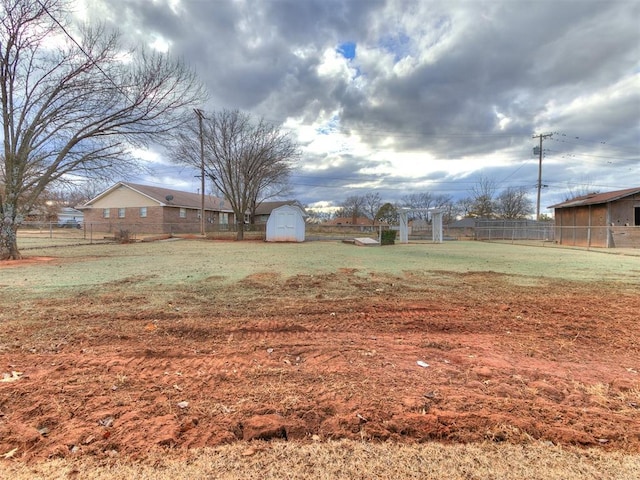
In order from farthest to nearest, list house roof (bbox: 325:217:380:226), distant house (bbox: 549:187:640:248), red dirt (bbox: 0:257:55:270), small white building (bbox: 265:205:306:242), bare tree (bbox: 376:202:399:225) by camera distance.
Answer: house roof (bbox: 325:217:380:226) → bare tree (bbox: 376:202:399:225) → small white building (bbox: 265:205:306:242) → distant house (bbox: 549:187:640:248) → red dirt (bbox: 0:257:55:270)

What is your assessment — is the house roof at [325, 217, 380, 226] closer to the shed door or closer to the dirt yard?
the shed door

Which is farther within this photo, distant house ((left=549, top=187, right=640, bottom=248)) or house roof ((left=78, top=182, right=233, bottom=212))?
house roof ((left=78, top=182, right=233, bottom=212))

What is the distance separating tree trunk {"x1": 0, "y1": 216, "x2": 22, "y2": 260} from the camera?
1152 centimetres

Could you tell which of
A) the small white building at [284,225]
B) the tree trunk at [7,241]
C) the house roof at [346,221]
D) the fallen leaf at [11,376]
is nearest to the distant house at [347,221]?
the house roof at [346,221]

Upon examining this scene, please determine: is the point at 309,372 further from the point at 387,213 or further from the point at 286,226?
the point at 387,213

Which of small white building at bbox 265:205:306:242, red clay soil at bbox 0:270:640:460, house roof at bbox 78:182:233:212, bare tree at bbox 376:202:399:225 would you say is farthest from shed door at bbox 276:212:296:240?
bare tree at bbox 376:202:399:225

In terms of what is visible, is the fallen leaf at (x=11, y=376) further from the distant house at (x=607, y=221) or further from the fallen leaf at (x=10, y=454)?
the distant house at (x=607, y=221)

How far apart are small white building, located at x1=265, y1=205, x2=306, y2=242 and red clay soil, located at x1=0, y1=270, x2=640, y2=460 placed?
21.4 meters

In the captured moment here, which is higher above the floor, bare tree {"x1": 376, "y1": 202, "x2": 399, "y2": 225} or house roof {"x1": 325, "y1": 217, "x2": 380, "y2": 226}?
bare tree {"x1": 376, "y1": 202, "x2": 399, "y2": 225}

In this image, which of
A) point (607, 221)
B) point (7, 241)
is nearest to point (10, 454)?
point (7, 241)

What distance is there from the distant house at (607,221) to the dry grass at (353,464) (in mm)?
22491

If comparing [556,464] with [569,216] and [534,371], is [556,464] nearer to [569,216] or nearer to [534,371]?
[534,371]

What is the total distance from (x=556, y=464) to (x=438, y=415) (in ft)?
2.20

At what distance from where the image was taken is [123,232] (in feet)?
73.5
